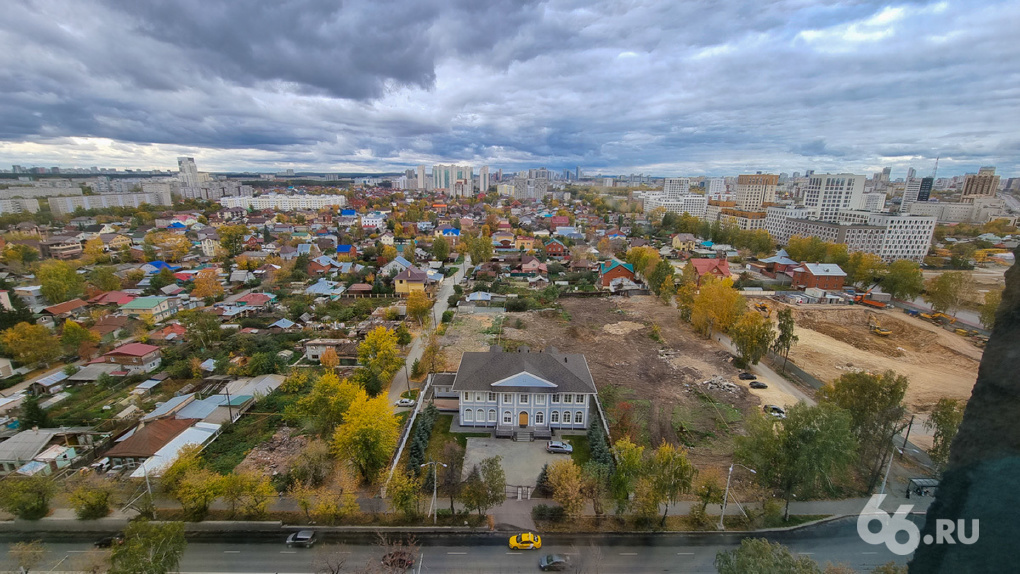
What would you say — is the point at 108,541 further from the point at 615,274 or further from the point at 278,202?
the point at 278,202

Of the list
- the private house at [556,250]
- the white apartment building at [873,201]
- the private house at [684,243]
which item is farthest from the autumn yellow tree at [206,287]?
the white apartment building at [873,201]

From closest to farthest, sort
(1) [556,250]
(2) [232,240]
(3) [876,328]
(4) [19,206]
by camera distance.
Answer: (3) [876,328] → (2) [232,240] → (1) [556,250] → (4) [19,206]

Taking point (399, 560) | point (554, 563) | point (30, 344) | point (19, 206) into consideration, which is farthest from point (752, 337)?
point (19, 206)

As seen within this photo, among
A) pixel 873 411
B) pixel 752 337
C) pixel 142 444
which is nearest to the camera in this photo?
pixel 873 411

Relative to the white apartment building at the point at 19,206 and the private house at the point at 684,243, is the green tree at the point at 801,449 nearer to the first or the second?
the private house at the point at 684,243

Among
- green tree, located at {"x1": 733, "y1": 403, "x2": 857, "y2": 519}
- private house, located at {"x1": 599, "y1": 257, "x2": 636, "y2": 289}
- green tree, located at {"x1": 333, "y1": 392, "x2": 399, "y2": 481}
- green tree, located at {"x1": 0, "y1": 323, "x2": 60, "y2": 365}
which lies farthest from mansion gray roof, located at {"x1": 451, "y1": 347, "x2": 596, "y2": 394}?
green tree, located at {"x1": 0, "y1": 323, "x2": 60, "y2": 365}

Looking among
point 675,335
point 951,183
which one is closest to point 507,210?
point 675,335
